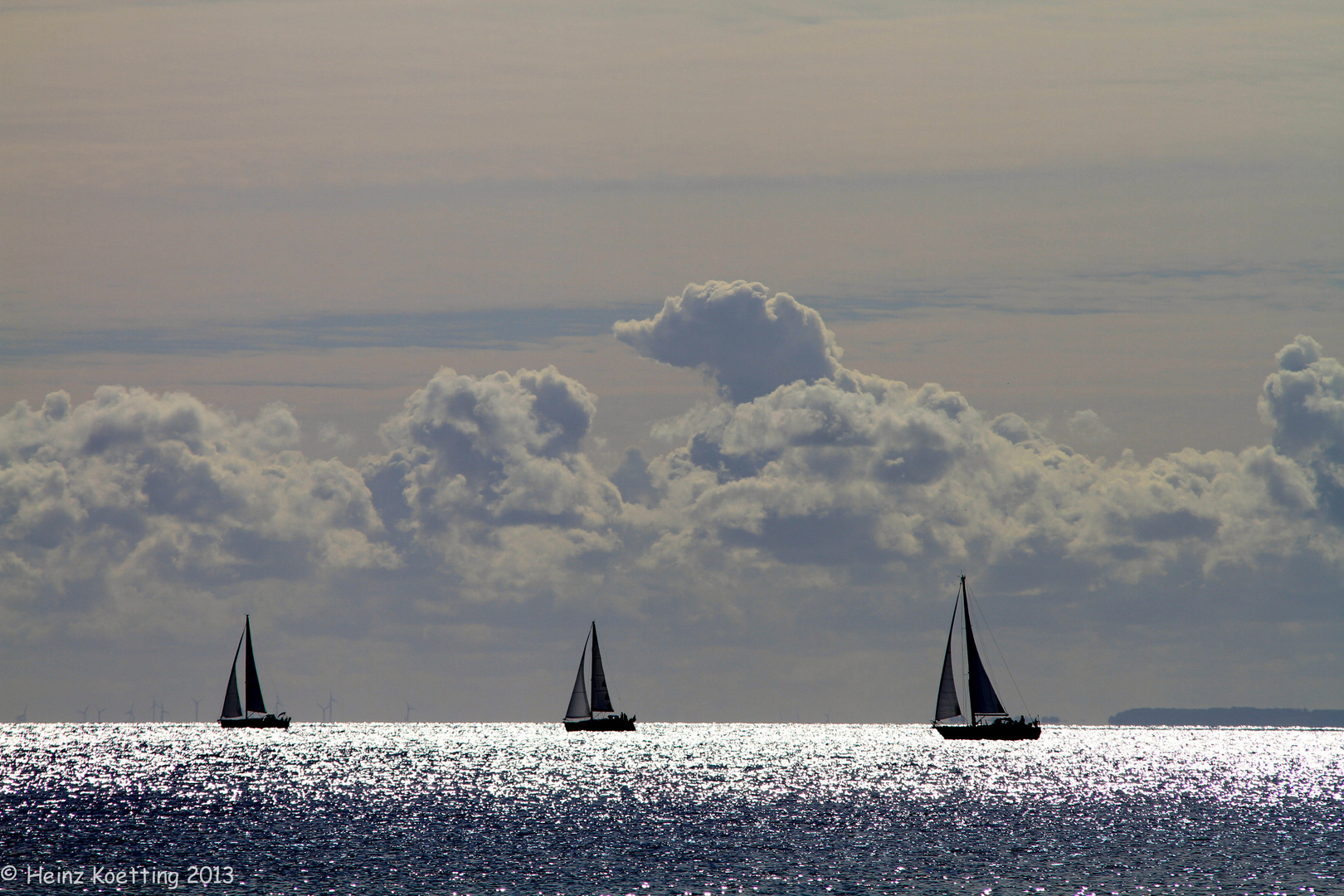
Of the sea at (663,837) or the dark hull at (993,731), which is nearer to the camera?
the sea at (663,837)

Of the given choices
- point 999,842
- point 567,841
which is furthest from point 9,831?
point 999,842

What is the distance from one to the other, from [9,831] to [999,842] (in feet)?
225

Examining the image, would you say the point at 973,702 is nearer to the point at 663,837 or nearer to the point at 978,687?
the point at 978,687

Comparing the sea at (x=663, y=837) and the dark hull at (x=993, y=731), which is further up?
the dark hull at (x=993, y=731)

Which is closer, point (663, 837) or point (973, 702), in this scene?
point (663, 837)

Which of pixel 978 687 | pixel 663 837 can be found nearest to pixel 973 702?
pixel 978 687

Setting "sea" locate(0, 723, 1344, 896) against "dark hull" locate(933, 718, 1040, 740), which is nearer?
"sea" locate(0, 723, 1344, 896)

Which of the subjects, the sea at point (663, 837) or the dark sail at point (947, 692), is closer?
the sea at point (663, 837)

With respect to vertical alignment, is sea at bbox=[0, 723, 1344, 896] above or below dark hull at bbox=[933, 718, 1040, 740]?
below

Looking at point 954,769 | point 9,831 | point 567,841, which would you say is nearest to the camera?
point 567,841

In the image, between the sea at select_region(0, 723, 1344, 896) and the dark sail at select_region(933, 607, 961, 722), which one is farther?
the dark sail at select_region(933, 607, 961, 722)

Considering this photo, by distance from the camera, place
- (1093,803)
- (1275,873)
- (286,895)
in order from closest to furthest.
→ (286,895)
(1275,873)
(1093,803)

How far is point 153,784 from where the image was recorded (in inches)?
6407

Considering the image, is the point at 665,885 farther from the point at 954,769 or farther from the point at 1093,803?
the point at 954,769
